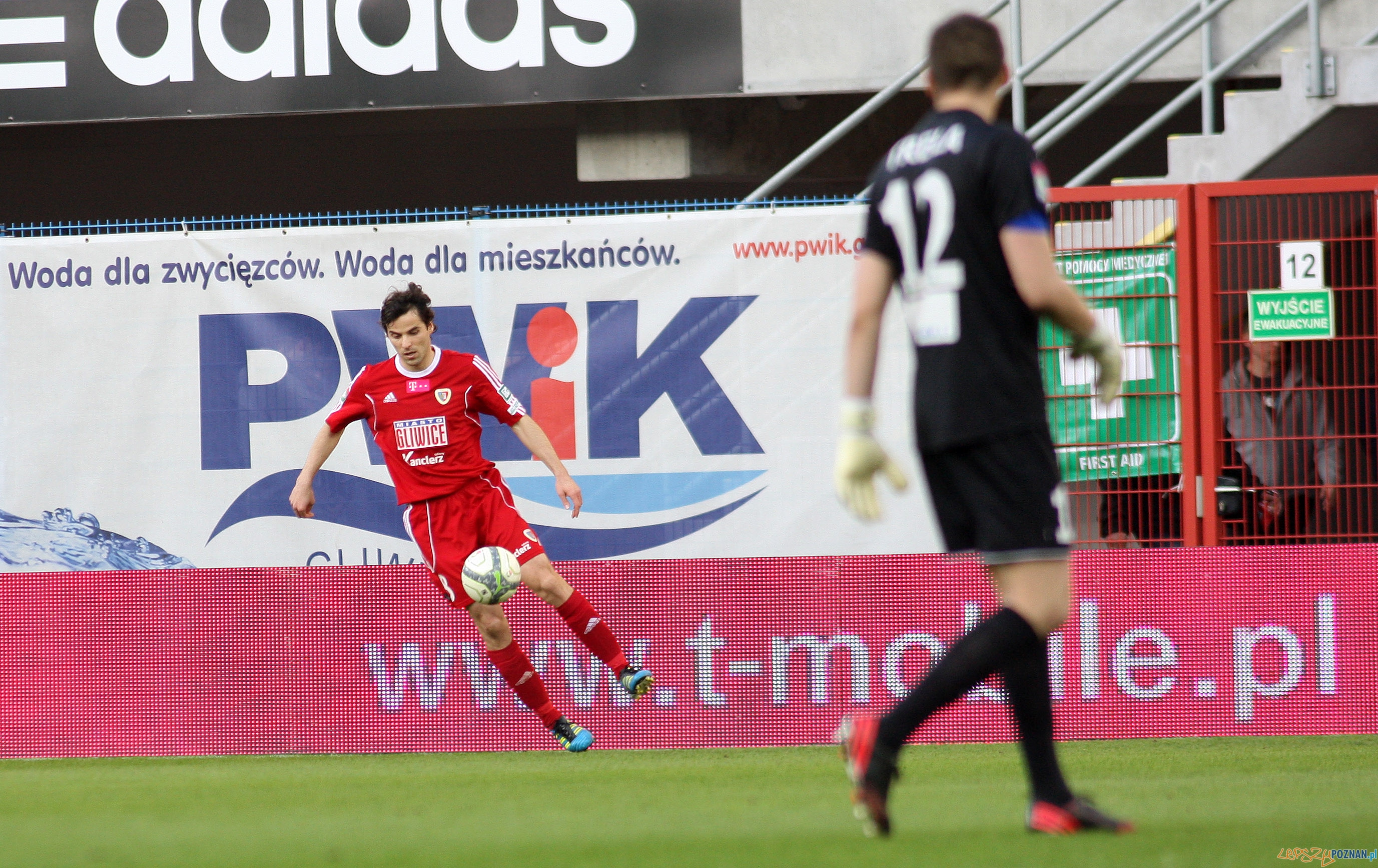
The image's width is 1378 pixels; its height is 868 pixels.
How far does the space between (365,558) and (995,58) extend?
6176 millimetres

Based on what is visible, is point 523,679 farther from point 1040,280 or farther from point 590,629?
point 1040,280

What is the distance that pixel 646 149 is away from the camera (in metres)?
12.9

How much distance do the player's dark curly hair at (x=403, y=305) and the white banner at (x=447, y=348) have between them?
151 centimetres

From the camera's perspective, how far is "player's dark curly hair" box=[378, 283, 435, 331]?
24.5 ft

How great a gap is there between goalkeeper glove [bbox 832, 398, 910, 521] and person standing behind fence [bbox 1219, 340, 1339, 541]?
4726mm

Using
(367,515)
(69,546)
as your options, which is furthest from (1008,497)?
(69,546)

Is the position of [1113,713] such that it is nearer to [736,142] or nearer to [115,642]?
[115,642]

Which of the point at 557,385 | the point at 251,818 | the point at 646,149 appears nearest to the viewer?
the point at 251,818

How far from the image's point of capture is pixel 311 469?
7508 millimetres

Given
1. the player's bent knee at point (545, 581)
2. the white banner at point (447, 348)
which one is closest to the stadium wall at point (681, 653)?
the player's bent knee at point (545, 581)

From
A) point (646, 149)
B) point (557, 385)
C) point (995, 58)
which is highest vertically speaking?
point (646, 149)

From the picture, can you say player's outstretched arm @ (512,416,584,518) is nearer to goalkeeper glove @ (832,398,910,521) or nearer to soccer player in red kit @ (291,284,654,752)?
soccer player in red kit @ (291,284,654,752)

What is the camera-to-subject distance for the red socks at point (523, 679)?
23.8 feet

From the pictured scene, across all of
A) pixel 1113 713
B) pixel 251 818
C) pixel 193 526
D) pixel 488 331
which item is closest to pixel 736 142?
pixel 488 331
